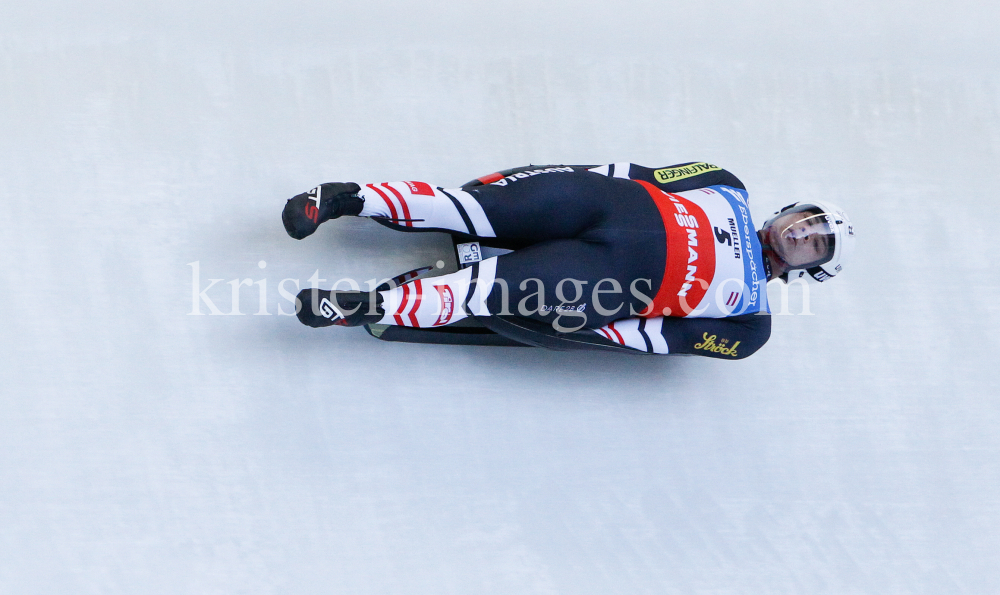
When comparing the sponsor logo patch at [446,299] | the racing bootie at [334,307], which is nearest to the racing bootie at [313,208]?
the racing bootie at [334,307]

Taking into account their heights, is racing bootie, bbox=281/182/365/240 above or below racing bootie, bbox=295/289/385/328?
above

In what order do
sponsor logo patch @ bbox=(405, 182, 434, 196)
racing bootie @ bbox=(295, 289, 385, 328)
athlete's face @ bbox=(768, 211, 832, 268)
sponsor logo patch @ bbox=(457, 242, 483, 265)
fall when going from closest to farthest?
racing bootie @ bbox=(295, 289, 385, 328) < sponsor logo patch @ bbox=(405, 182, 434, 196) < sponsor logo patch @ bbox=(457, 242, 483, 265) < athlete's face @ bbox=(768, 211, 832, 268)

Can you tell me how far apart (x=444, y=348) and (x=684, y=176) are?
3.51 ft

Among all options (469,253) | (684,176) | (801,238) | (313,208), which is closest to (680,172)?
(684,176)

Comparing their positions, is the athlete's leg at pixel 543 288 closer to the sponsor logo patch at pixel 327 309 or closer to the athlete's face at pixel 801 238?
the sponsor logo patch at pixel 327 309

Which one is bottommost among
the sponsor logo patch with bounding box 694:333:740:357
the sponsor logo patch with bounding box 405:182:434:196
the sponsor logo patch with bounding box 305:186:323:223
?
the sponsor logo patch with bounding box 694:333:740:357

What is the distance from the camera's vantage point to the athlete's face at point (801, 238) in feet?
9.37

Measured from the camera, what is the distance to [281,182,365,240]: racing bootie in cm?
236

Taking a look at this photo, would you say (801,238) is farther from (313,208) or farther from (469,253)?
(313,208)

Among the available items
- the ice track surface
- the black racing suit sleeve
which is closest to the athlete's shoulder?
the ice track surface

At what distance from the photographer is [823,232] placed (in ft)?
9.36

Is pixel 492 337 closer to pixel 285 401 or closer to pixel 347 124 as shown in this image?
pixel 285 401

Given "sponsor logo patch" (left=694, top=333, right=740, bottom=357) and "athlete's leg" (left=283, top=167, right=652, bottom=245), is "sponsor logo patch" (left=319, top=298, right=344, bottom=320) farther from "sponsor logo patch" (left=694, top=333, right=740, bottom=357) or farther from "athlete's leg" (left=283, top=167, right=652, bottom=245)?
"sponsor logo patch" (left=694, top=333, right=740, bottom=357)

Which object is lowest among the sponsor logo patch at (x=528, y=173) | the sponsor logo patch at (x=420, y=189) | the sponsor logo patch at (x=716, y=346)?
the sponsor logo patch at (x=716, y=346)
